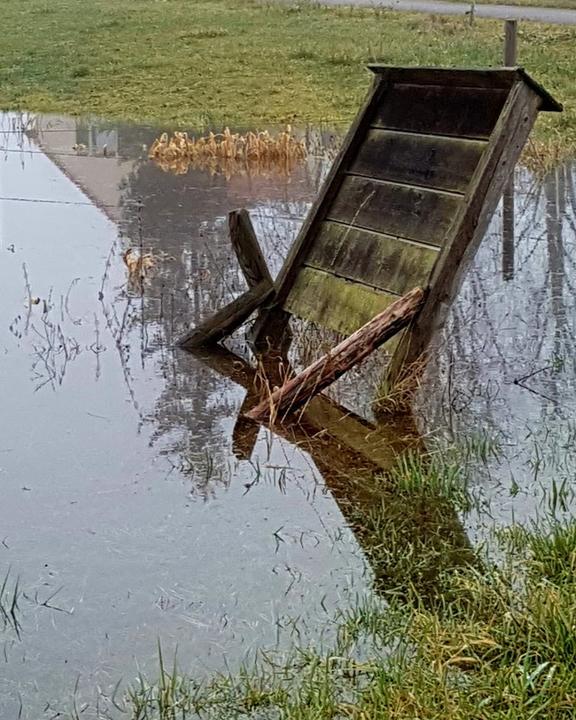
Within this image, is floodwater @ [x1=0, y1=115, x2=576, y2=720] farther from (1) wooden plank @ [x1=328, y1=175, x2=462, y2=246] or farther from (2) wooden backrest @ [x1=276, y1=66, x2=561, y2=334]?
(1) wooden plank @ [x1=328, y1=175, x2=462, y2=246]

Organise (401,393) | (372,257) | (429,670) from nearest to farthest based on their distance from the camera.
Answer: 1. (429,670)
2. (401,393)
3. (372,257)

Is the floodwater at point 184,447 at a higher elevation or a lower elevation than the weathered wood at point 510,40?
lower

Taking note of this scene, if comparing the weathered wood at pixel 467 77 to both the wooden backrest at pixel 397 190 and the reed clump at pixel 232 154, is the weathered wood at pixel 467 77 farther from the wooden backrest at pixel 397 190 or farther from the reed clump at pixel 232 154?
the reed clump at pixel 232 154

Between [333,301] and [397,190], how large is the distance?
0.89 metres

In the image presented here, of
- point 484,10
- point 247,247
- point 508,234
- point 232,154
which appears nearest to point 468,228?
point 247,247

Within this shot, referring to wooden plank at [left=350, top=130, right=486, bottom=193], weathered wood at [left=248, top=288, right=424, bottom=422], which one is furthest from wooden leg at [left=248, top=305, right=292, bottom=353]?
weathered wood at [left=248, top=288, right=424, bottom=422]

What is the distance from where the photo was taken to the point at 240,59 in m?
24.2

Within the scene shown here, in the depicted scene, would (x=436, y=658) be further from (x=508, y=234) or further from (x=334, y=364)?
(x=508, y=234)

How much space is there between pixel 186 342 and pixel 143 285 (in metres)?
1.69

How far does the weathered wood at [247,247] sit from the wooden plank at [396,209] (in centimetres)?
60

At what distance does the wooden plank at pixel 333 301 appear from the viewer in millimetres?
7777

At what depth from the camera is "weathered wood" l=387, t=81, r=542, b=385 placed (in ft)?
24.2

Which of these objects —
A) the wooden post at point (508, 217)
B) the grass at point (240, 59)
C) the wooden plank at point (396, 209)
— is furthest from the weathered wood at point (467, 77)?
the grass at point (240, 59)

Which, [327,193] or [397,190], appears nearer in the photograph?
[397,190]
